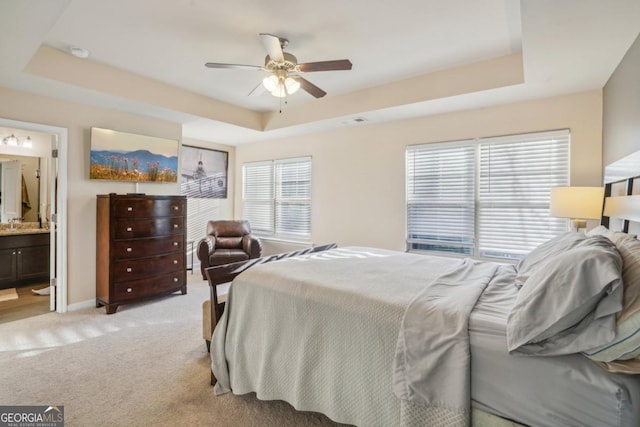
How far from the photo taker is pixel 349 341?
163 cm

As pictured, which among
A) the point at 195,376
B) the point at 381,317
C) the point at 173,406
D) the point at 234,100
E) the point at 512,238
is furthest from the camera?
the point at 234,100

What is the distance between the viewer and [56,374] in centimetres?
233

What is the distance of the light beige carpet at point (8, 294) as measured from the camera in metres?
4.05

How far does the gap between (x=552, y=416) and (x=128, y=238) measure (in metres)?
4.05

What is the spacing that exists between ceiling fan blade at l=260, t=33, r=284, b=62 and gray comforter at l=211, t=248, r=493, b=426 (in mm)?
1615

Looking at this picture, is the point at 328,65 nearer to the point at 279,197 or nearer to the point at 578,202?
the point at 578,202

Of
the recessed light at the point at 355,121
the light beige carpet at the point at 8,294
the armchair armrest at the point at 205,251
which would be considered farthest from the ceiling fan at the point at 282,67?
the light beige carpet at the point at 8,294

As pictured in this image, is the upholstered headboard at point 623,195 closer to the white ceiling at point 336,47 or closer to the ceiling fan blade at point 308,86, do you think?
the white ceiling at point 336,47

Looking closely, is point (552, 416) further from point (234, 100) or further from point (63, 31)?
point (234, 100)

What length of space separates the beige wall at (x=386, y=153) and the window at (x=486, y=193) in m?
0.12

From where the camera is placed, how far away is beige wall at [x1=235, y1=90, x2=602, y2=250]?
3.14 meters

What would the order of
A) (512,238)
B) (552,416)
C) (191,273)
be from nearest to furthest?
(552,416)
(512,238)
(191,273)

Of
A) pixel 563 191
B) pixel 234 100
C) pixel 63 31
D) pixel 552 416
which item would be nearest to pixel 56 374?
pixel 63 31

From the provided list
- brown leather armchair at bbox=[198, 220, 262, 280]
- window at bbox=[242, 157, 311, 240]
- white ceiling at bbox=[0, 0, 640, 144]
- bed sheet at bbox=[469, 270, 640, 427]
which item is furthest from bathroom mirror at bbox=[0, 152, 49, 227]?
bed sheet at bbox=[469, 270, 640, 427]
